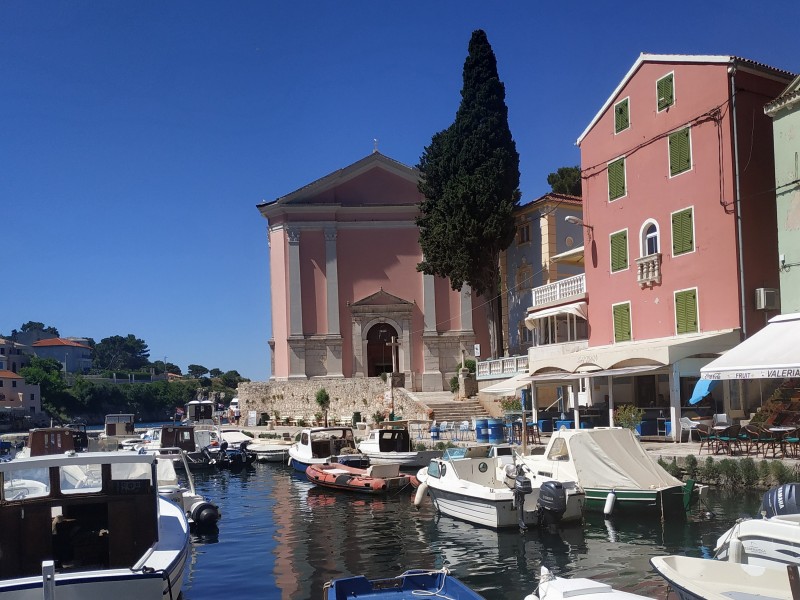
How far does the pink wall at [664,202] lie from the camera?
24.8 metres

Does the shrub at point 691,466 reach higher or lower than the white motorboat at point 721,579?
lower

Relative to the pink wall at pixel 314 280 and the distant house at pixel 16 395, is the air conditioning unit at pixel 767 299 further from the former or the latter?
the distant house at pixel 16 395

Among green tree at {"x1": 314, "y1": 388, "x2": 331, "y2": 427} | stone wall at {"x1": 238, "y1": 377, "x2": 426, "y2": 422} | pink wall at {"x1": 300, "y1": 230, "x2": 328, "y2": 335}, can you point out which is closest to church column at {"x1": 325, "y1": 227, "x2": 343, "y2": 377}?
pink wall at {"x1": 300, "y1": 230, "x2": 328, "y2": 335}

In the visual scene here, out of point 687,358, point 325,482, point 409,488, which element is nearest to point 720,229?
→ point 687,358

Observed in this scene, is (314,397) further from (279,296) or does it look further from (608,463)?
(608,463)

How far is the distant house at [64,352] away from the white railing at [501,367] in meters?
125

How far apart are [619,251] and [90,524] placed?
22.6 meters

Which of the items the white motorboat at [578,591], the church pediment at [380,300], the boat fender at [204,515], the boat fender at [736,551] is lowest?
the boat fender at [204,515]

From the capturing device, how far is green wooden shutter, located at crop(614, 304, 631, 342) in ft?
94.1

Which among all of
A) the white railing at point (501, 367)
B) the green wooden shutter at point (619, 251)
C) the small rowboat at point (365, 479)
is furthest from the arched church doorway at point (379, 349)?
the small rowboat at point (365, 479)

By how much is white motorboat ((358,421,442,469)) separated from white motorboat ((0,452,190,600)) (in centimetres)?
1589

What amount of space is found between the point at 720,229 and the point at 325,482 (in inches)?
555

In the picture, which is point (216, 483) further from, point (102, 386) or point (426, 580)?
point (102, 386)

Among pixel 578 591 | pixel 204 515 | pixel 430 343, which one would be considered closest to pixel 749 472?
pixel 578 591
